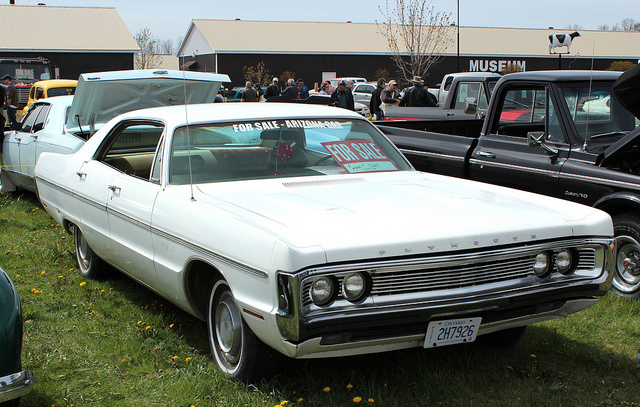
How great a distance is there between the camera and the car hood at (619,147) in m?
5.09

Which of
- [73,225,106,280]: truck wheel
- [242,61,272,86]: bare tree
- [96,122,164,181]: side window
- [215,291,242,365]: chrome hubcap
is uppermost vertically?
[96,122,164,181]: side window

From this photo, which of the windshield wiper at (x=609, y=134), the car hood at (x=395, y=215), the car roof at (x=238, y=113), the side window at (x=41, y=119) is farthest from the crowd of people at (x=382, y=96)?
the car hood at (x=395, y=215)

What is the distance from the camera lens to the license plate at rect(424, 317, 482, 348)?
10.9ft

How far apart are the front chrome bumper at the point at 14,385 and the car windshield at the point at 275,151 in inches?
61.4

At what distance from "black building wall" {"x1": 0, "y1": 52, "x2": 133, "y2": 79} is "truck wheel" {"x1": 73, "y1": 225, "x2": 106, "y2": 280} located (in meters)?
37.9

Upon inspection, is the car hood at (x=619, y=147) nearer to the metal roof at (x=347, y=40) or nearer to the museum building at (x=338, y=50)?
the museum building at (x=338, y=50)

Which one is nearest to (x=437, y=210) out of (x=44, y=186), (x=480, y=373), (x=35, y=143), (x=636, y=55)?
(x=480, y=373)

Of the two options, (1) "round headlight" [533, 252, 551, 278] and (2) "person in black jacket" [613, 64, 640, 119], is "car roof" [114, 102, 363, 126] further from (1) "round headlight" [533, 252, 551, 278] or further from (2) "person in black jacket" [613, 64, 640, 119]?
(1) "round headlight" [533, 252, 551, 278]

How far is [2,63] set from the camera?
872 inches

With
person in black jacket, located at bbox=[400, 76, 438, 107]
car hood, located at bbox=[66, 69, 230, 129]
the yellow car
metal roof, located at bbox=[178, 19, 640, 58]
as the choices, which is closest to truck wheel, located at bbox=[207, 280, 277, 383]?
car hood, located at bbox=[66, 69, 230, 129]

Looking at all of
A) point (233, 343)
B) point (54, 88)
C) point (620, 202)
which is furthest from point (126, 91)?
point (54, 88)

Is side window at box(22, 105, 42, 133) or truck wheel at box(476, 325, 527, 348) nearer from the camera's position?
truck wheel at box(476, 325, 527, 348)

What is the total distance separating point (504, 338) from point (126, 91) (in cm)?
525

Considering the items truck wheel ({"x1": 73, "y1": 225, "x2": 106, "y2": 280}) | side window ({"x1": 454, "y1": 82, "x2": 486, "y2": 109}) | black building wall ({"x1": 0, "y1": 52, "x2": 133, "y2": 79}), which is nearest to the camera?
truck wheel ({"x1": 73, "y1": 225, "x2": 106, "y2": 280})
